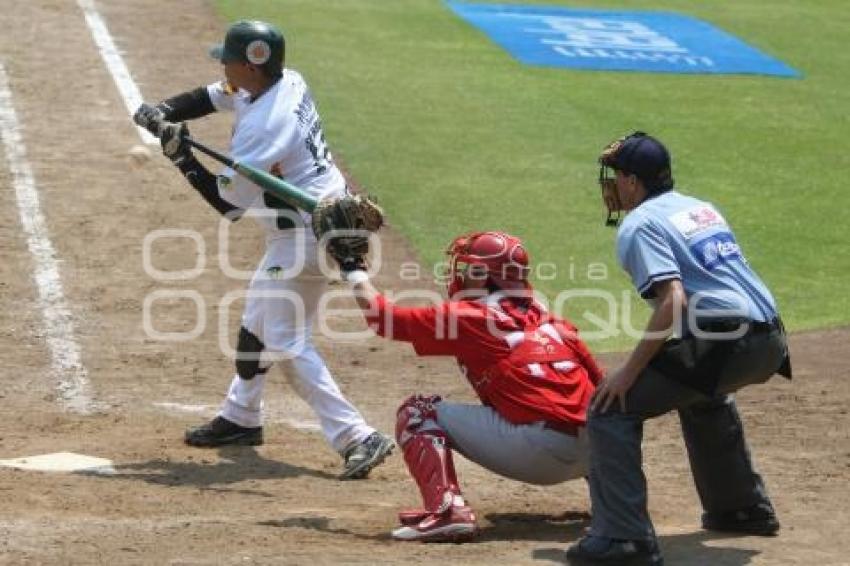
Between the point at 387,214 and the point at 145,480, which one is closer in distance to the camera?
the point at 145,480

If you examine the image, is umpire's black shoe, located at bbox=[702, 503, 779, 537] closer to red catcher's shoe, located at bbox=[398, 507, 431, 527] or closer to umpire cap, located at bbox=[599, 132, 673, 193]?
red catcher's shoe, located at bbox=[398, 507, 431, 527]

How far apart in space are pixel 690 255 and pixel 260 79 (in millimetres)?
2611

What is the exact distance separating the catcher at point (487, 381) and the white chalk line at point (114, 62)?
27.1 ft

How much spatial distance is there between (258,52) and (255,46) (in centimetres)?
3

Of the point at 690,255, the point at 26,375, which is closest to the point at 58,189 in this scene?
the point at 26,375

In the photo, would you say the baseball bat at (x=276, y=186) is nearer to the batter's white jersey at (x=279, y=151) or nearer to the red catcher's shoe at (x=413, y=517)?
the batter's white jersey at (x=279, y=151)

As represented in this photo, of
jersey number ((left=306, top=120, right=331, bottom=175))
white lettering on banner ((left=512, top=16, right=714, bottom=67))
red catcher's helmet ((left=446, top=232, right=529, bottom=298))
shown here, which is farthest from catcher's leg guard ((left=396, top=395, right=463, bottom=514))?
white lettering on banner ((left=512, top=16, right=714, bottom=67))

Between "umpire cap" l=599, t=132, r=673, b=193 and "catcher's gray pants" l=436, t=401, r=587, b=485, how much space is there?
41.5 inches

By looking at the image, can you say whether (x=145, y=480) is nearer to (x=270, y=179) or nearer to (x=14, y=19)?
(x=270, y=179)

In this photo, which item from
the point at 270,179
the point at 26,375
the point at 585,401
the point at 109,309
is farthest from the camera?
the point at 109,309

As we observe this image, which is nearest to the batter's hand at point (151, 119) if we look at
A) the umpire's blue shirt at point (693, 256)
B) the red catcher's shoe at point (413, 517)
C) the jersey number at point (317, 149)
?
the jersey number at point (317, 149)

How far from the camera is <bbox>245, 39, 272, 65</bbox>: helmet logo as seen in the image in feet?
26.0

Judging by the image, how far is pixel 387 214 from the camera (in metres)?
13.7

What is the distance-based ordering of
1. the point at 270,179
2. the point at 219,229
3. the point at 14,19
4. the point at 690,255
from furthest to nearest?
the point at 14,19, the point at 219,229, the point at 270,179, the point at 690,255
